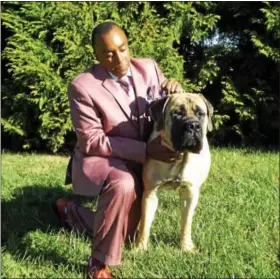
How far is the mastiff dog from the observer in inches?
128

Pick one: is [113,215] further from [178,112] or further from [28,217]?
[28,217]

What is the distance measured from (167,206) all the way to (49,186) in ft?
4.73

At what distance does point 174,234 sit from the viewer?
402 cm

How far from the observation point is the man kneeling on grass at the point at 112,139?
3.27 m

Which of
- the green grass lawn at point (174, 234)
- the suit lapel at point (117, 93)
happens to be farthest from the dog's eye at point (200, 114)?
the green grass lawn at point (174, 234)

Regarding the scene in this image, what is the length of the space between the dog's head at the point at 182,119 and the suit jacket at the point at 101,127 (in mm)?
179

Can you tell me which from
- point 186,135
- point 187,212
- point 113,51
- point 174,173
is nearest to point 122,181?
point 174,173

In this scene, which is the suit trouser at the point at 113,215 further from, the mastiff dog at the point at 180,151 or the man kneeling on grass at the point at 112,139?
the mastiff dog at the point at 180,151

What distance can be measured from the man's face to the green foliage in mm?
3167

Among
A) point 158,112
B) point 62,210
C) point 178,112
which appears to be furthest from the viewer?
point 62,210

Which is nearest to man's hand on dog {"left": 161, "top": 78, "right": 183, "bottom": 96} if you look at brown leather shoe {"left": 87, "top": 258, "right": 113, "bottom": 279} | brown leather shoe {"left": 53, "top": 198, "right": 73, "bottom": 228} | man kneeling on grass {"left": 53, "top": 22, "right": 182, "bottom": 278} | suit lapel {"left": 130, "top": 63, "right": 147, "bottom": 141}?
man kneeling on grass {"left": 53, "top": 22, "right": 182, "bottom": 278}

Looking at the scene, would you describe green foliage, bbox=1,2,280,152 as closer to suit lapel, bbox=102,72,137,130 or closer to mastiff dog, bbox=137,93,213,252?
suit lapel, bbox=102,72,137,130

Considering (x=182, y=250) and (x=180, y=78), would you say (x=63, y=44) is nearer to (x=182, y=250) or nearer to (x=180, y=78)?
(x=180, y=78)

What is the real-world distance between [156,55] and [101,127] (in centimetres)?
351
